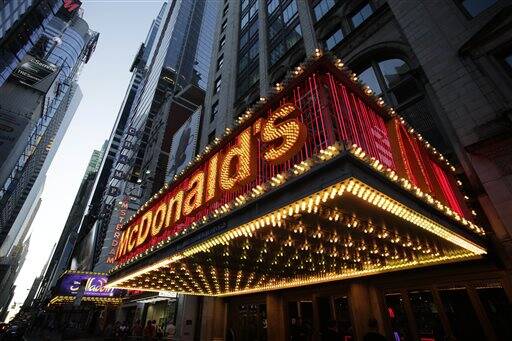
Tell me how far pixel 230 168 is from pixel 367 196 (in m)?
4.31

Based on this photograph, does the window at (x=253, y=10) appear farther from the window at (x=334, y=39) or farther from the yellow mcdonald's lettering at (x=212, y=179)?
the yellow mcdonald's lettering at (x=212, y=179)

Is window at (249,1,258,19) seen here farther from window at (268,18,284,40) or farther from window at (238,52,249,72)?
window at (268,18,284,40)

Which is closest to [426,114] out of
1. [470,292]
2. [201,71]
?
[470,292]

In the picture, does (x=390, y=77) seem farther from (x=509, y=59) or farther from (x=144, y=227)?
(x=144, y=227)

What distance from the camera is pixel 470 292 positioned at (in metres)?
8.91

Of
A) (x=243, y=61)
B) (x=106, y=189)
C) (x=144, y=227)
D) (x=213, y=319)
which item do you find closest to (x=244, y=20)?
(x=243, y=61)

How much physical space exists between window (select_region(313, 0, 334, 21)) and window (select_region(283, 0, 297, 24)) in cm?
310

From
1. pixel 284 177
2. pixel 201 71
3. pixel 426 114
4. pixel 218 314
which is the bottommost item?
pixel 218 314

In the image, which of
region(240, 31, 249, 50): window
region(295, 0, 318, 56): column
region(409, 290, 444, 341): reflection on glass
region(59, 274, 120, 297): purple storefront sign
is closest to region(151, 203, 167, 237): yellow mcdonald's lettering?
region(409, 290, 444, 341): reflection on glass

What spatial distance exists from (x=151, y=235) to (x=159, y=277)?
276cm

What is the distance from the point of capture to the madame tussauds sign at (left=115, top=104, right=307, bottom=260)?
20.4ft

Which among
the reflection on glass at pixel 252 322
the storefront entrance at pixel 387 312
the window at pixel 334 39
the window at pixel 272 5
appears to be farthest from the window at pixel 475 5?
the window at pixel 272 5

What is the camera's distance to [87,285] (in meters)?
24.1

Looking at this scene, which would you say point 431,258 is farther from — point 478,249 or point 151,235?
point 151,235
